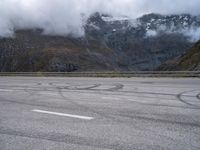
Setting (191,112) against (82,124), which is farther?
(191,112)

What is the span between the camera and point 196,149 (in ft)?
18.2

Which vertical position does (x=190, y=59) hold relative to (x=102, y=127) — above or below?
above

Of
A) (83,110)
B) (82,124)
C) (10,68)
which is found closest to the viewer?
(82,124)

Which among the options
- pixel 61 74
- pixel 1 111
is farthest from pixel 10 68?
pixel 1 111

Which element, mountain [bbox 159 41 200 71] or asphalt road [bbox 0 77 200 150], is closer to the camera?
asphalt road [bbox 0 77 200 150]

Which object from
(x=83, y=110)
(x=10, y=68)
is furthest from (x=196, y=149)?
(x=10, y=68)

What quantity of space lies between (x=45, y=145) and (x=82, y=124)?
1.76 m

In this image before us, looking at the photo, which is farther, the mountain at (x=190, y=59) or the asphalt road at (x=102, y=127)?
the mountain at (x=190, y=59)

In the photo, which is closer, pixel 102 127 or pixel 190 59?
pixel 102 127

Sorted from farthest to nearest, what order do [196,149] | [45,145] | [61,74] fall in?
1. [61,74]
2. [45,145]
3. [196,149]

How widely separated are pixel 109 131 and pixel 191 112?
2994mm

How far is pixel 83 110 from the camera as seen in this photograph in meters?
9.73

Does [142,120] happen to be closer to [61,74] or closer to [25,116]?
[25,116]

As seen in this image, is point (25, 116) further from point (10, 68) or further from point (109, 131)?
point (10, 68)
